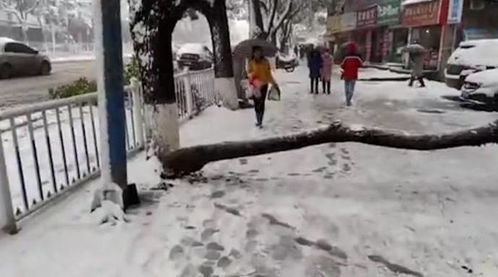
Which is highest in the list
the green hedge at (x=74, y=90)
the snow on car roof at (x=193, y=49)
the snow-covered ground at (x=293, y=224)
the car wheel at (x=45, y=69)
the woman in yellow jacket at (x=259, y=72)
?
the woman in yellow jacket at (x=259, y=72)

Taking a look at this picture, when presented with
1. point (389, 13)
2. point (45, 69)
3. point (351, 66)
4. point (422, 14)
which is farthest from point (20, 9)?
point (351, 66)

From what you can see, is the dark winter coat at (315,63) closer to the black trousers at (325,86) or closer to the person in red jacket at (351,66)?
the black trousers at (325,86)

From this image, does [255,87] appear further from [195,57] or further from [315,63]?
[195,57]

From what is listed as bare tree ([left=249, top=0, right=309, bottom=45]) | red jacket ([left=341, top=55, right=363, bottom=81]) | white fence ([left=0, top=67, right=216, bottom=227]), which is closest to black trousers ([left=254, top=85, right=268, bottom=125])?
white fence ([left=0, top=67, right=216, bottom=227])

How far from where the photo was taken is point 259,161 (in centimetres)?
656

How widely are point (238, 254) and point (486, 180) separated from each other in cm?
341

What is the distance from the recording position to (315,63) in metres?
14.5

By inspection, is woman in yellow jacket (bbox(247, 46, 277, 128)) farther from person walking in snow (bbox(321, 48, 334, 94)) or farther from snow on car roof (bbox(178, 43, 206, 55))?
snow on car roof (bbox(178, 43, 206, 55))

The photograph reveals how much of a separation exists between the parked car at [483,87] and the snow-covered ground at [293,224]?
428cm

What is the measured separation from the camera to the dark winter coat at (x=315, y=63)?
563 inches

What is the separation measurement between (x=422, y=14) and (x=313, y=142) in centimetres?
1886

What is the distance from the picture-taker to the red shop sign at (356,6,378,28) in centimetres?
2983

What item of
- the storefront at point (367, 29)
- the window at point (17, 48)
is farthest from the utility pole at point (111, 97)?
the storefront at point (367, 29)

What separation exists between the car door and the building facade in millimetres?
18101
